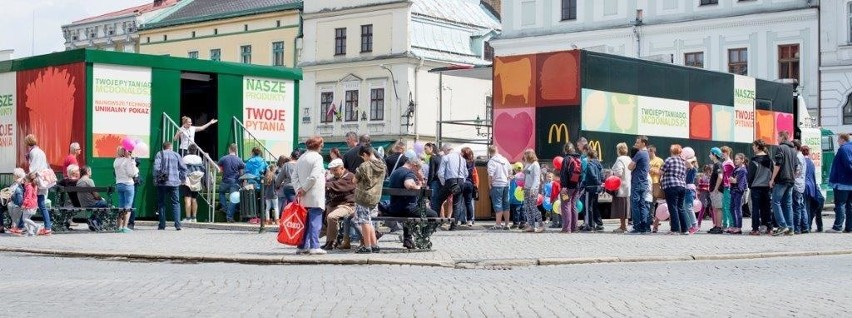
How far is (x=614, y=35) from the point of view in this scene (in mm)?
58969

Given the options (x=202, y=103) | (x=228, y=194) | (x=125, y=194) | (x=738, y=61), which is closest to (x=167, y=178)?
(x=125, y=194)

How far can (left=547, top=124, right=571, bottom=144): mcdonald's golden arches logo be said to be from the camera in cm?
2661

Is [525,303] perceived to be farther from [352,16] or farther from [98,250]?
[352,16]

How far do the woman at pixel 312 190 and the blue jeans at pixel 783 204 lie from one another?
8.98 m

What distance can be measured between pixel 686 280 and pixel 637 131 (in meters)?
14.8

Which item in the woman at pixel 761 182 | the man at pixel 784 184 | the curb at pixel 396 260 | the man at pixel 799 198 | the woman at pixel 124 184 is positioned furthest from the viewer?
the man at pixel 799 198

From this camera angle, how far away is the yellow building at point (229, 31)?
67438mm

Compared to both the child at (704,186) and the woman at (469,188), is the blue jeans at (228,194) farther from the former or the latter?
the child at (704,186)

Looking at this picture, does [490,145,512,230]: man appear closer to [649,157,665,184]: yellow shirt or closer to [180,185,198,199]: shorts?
[649,157,665,184]: yellow shirt

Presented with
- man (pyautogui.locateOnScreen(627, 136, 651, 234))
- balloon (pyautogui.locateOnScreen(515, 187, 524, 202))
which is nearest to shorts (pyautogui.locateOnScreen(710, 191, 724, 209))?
man (pyautogui.locateOnScreen(627, 136, 651, 234))

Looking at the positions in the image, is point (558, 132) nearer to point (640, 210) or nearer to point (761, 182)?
point (640, 210)

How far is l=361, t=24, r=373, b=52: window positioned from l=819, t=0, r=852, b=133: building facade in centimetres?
2061

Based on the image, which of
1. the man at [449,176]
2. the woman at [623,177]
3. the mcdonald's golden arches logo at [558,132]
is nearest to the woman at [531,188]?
the man at [449,176]

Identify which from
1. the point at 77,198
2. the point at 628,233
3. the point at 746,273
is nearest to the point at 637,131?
the point at 628,233
